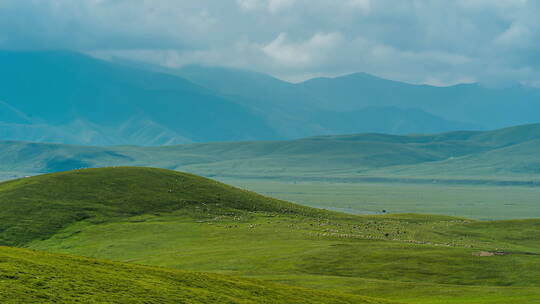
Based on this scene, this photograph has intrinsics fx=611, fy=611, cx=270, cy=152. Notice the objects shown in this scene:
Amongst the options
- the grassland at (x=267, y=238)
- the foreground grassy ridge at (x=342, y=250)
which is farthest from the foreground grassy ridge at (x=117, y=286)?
the foreground grassy ridge at (x=342, y=250)

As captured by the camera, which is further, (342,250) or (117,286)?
(342,250)

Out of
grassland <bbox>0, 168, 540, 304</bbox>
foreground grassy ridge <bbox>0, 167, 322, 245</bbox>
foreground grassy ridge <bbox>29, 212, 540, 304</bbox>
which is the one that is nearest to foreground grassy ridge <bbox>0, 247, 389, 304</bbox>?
grassland <bbox>0, 168, 540, 304</bbox>

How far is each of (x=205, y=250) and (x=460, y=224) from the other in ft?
171

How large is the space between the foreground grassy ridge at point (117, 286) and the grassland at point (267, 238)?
1192 centimetres

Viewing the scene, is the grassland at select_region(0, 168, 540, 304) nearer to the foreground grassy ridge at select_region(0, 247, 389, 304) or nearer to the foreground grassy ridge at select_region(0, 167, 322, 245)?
the foreground grassy ridge at select_region(0, 167, 322, 245)

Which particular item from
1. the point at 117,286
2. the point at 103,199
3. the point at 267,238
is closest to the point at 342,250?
the point at 267,238

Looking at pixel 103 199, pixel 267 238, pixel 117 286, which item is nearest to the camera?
pixel 117 286

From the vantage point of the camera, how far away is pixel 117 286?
1335 inches

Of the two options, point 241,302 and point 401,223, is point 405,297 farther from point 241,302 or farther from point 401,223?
point 401,223

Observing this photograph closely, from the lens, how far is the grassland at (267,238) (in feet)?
194

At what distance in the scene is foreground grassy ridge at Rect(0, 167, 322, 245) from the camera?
93.1m

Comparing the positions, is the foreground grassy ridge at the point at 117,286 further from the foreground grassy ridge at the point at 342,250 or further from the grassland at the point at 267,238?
the foreground grassy ridge at the point at 342,250

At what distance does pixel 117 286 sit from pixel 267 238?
173 ft

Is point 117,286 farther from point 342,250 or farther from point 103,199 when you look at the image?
point 103,199
